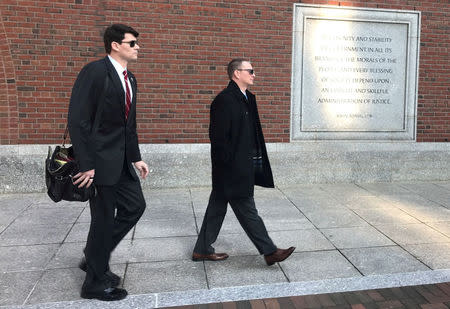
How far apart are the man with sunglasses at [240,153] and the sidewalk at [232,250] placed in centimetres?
34

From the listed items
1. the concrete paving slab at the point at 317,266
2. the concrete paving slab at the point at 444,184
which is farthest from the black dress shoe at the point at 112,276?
the concrete paving slab at the point at 444,184

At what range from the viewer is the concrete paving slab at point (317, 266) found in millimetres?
3328

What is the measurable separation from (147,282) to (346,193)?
404cm

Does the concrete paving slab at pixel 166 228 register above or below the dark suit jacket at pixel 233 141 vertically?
below

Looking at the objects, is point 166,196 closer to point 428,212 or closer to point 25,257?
point 25,257

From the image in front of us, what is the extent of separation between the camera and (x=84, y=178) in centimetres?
268

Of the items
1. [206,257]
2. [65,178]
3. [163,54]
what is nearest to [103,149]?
[65,178]

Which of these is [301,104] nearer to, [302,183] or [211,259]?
[302,183]

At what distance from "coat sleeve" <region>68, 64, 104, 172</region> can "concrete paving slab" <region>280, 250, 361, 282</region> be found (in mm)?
1870

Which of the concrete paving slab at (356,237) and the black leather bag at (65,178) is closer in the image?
the black leather bag at (65,178)

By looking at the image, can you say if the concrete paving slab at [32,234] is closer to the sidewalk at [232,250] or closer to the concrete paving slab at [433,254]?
the sidewalk at [232,250]

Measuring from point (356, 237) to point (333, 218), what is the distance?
2.38ft

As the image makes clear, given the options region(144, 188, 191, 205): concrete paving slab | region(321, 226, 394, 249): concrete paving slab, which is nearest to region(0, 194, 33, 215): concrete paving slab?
region(144, 188, 191, 205): concrete paving slab

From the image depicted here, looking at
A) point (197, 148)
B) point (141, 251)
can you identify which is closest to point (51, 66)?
point (197, 148)
